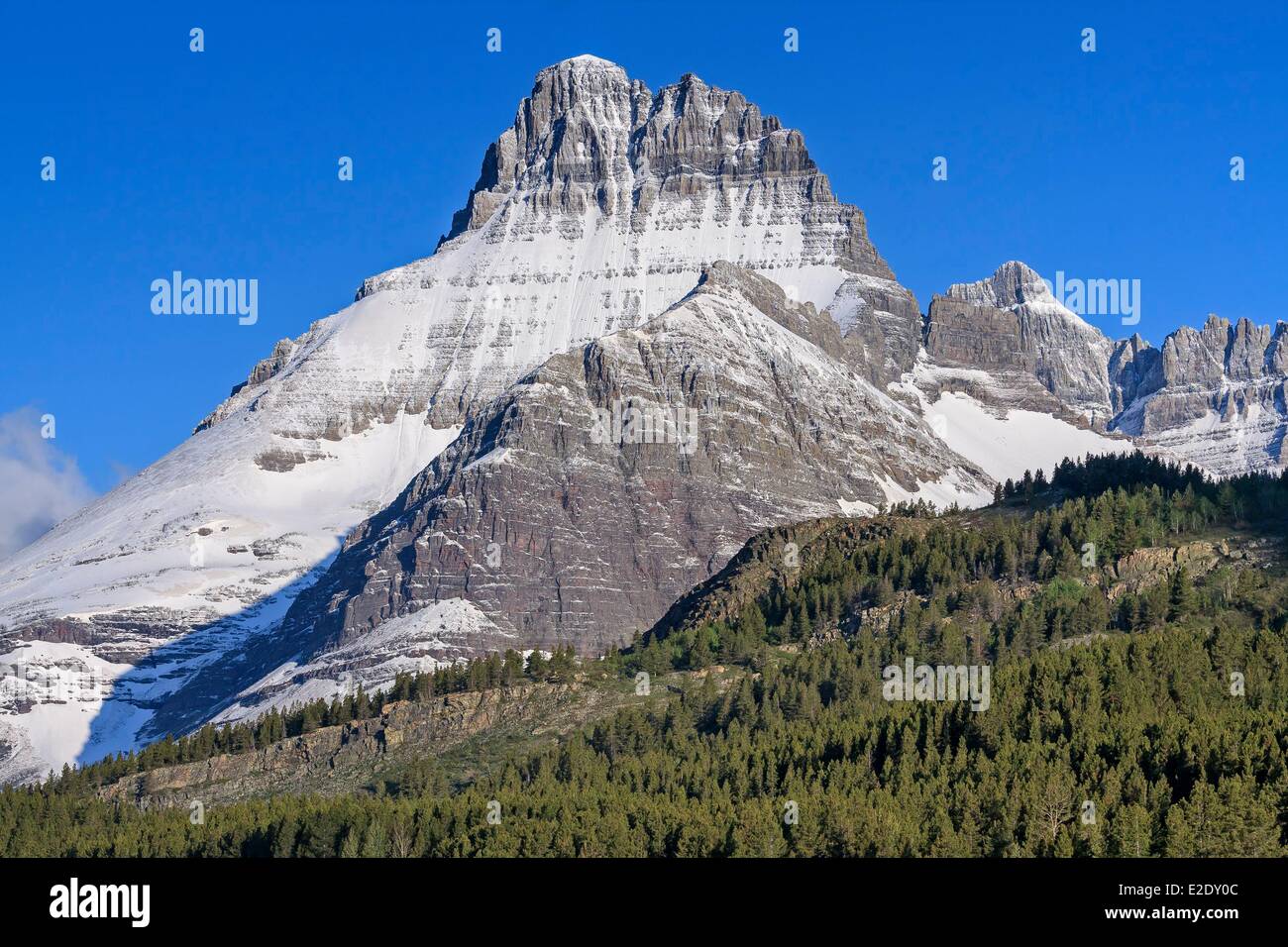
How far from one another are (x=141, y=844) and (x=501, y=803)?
3035cm

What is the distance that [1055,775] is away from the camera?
15025 cm

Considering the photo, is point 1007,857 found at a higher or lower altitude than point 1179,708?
lower

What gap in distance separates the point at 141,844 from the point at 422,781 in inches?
1237

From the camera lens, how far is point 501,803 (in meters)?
168
